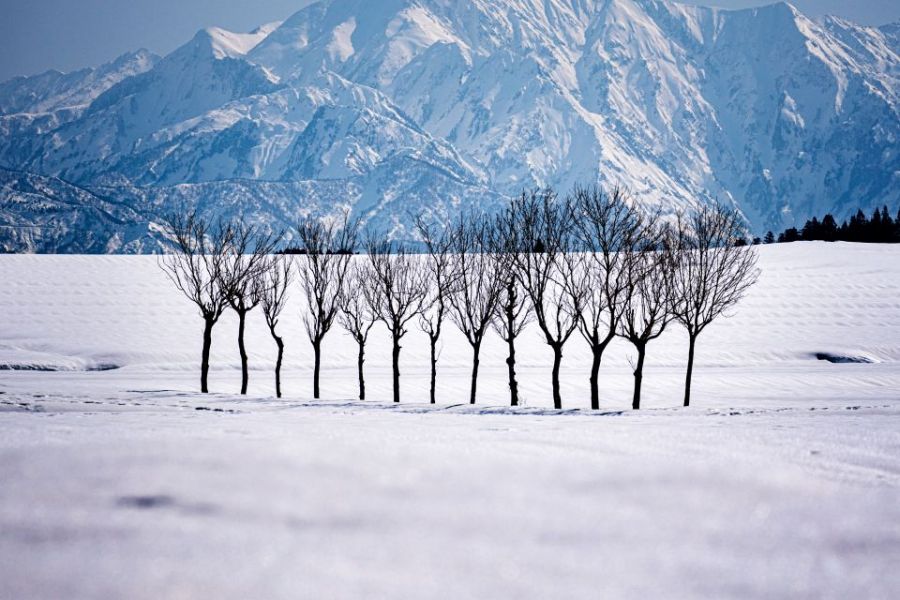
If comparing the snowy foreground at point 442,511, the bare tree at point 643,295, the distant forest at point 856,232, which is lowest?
the snowy foreground at point 442,511

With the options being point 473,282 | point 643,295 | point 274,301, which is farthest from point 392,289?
point 643,295

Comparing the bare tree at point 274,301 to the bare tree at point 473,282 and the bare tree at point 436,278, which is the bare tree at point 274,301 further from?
the bare tree at point 473,282

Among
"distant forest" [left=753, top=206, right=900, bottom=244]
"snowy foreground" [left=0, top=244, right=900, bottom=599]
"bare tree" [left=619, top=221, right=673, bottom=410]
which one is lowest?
"snowy foreground" [left=0, top=244, right=900, bottom=599]

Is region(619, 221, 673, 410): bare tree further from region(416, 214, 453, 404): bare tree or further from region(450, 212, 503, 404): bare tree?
region(416, 214, 453, 404): bare tree

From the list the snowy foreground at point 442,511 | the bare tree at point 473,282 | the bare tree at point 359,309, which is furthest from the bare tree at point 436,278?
the snowy foreground at point 442,511

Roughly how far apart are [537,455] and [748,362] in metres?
41.6

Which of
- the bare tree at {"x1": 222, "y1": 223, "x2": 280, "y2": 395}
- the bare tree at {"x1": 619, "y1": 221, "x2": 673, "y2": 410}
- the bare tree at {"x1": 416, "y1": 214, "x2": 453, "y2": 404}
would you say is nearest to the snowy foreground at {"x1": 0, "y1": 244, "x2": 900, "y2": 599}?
the bare tree at {"x1": 619, "y1": 221, "x2": 673, "y2": 410}

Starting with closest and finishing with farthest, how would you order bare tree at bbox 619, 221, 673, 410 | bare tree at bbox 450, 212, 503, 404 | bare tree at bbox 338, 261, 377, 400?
bare tree at bbox 619, 221, 673, 410 → bare tree at bbox 450, 212, 503, 404 → bare tree at bbox 338, 261, 377, 400

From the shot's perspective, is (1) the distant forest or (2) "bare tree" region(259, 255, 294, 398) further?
(1) the distant forest

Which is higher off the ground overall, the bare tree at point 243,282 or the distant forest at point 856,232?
the distant forest at point 856,232

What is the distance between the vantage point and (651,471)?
25.0 feet

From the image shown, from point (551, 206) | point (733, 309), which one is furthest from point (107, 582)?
point (733, 309)

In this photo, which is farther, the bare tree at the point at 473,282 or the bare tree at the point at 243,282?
the bare tree at the point at 243,282

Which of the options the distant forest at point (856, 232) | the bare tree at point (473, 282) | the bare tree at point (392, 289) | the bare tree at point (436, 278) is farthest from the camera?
the distant forest at point (856, 232)
